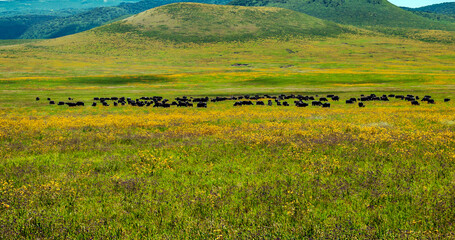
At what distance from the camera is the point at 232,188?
26.3 feet

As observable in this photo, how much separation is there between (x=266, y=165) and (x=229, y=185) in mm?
2350

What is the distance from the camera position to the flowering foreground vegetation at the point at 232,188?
593 centimetres

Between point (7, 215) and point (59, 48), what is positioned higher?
point (59, 48)

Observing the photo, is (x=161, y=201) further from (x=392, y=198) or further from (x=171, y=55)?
(x=171, y=55)

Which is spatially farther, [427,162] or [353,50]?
[353,50]

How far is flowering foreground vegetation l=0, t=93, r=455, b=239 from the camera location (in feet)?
19.5

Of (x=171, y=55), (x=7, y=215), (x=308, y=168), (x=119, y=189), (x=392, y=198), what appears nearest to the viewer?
(x=7, y=215)

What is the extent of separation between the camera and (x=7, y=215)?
655cm

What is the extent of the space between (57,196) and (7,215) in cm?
120

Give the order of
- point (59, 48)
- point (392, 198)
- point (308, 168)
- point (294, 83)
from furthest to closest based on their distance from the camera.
A: point (59, 48) < point (294, 83) < point (308, 168) < point (392, 198)

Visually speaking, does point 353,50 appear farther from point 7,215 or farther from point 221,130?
point 7,215

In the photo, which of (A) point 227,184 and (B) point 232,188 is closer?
(B) point 232,188

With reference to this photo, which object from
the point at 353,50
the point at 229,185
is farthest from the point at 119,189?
the point at 353,50

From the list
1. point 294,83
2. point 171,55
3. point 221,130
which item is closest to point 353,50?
point 171,55
